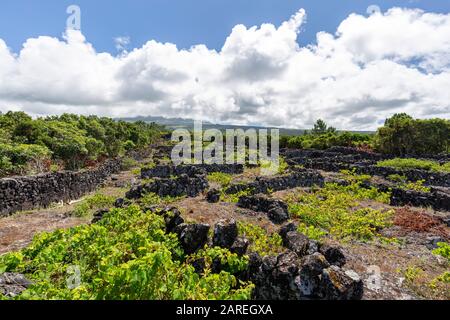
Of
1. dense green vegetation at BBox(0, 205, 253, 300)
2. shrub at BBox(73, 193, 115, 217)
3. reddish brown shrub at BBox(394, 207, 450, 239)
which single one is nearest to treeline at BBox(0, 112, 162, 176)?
shrub at BBox(73, 193, 115, 217)

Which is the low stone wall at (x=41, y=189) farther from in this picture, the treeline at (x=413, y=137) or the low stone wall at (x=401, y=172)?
the treeline at (x=413, y=137)

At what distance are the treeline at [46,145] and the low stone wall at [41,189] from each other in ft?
15.2

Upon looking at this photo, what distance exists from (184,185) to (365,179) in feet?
53.5

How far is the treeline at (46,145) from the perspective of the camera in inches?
918

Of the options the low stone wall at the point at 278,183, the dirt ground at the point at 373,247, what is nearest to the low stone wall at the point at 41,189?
the dirt ground at the point at 373,247

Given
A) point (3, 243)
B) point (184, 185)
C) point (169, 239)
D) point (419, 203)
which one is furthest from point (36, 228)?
point (419, 203)

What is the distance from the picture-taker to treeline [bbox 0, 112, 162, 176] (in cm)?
2333

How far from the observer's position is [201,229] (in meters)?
8.63

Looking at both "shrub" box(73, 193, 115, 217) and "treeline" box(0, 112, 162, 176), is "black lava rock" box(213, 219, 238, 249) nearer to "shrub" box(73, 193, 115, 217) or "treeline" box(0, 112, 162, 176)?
"shrub" box(73, 193, 115, 217)

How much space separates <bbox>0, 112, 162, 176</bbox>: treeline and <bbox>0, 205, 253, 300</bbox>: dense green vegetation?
1803cm

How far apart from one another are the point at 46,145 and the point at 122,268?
3273 cm

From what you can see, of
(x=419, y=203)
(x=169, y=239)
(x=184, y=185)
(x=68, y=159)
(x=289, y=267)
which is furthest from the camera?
(x=68, y=159)
